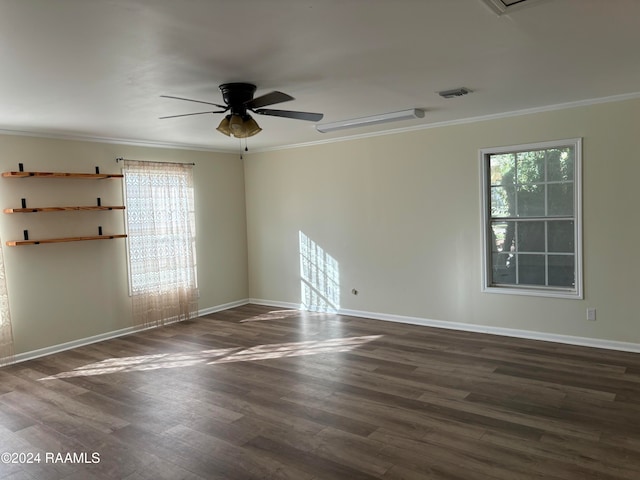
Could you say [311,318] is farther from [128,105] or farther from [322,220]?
[128,105]

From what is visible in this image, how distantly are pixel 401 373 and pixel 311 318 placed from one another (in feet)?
7.80

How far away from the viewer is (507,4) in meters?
2.34

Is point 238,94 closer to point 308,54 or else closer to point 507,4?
point 308,54

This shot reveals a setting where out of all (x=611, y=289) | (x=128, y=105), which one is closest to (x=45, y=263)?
(x=128, y=105)

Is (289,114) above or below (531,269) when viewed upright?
above

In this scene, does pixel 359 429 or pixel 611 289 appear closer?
pixel 359 429

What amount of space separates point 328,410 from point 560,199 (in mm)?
3356

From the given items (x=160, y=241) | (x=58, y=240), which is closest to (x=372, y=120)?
(x=160, y=241)

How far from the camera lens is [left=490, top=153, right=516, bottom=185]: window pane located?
527 centimetres

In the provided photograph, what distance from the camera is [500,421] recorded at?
329 cm

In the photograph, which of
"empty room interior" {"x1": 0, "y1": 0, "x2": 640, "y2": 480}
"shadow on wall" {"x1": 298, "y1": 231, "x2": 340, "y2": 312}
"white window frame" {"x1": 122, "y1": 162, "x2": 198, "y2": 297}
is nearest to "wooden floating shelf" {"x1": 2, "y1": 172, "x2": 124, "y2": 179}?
"empty room interior" {"x1": 0, "y1": 0, "x2": 640, "y2": 480}

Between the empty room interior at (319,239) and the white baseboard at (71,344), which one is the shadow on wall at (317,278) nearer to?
the empty room interior at (319,239)

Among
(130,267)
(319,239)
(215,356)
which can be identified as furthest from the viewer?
(319,239)

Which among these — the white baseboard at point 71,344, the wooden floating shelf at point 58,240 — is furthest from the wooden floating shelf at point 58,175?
the white baseboard at point 71,344
